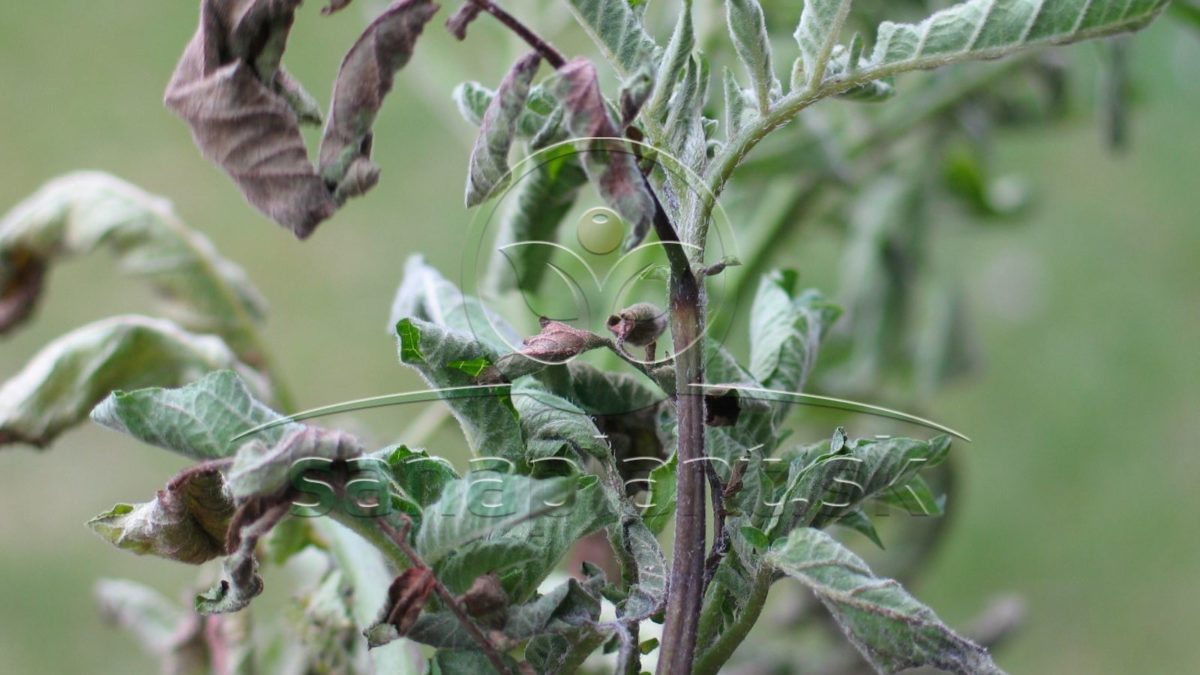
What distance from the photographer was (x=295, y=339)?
1695mm

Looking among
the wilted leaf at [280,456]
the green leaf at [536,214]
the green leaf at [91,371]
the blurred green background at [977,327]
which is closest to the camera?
the wilted leaf at [280,456]

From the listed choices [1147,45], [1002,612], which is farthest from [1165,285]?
[1002,612]

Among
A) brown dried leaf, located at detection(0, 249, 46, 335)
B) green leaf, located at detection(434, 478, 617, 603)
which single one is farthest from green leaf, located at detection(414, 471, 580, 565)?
brown dried leaf, located at detection(0, 249, 46, 335)

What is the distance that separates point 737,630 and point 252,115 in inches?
7.0

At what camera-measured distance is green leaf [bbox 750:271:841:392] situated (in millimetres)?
351

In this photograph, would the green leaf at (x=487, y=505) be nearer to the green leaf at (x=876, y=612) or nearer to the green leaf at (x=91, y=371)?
the green leaf at (x=876, y=612)

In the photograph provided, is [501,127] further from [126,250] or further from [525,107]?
[126,250]

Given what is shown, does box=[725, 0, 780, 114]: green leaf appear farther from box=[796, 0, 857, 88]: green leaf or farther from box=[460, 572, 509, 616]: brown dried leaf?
box=[460, 572, 509, 616]: brown dried leaf

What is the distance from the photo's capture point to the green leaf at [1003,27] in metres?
0.29

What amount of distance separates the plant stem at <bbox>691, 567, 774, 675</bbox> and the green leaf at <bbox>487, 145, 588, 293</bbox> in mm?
122

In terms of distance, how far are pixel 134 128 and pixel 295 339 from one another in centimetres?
52

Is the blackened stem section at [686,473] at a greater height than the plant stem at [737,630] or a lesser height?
greater

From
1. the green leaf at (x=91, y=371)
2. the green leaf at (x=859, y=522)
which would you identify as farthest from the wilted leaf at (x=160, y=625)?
the green leaf at (x=859, y=522)

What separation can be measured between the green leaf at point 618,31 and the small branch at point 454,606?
12cm
